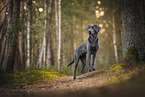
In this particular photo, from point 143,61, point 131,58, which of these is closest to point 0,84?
point 131,58

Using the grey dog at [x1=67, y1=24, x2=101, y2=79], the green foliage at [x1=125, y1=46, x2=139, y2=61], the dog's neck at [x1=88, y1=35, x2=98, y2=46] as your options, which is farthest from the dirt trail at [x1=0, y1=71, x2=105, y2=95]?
the dog's neck at [x1=88, y1=35, x2=98, y2=46]

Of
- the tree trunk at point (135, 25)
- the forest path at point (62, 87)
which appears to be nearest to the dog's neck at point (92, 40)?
the tree trunk at point (135, 25)

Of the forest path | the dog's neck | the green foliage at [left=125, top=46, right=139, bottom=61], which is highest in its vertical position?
the dog's neck

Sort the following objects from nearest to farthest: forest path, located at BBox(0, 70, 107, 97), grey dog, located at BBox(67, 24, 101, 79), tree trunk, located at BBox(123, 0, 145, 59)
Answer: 1. forest path, located at BBox(0, 70, 107, 97)
2. tree trunk, located at BBox(123, 0, 145, 59)
3. grey dog, located at BBox(67, 24, 101, 79)

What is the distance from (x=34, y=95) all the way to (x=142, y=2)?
551 centimetres

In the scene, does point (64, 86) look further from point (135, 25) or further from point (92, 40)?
point (135, 25)

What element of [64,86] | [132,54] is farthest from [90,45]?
[64,86]

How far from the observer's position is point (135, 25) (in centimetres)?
521

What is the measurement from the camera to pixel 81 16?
18.1 metres

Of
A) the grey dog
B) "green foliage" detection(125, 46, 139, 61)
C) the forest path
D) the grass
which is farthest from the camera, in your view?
the grey dog

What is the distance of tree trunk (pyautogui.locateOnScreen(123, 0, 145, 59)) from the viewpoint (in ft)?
16.7

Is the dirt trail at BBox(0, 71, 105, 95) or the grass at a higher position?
the grass

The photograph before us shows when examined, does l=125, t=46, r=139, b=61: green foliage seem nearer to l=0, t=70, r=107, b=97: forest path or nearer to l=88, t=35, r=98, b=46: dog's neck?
l=0, t=70, r=107, b=97: forest path

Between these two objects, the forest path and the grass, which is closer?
the grass
